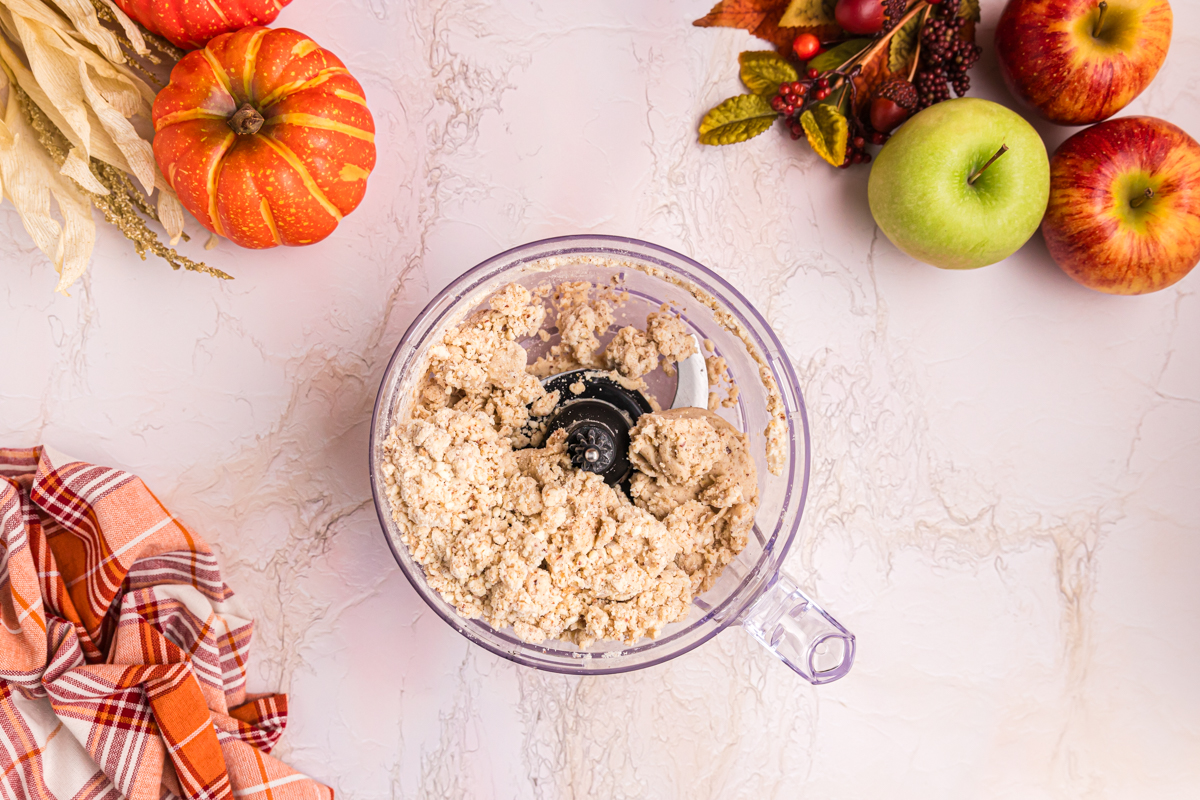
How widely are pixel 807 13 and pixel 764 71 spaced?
0.10 metres

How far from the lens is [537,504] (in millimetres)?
830

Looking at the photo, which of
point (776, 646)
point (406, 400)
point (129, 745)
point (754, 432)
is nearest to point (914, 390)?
point (754, 432)

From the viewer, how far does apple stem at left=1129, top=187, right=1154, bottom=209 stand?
992mm

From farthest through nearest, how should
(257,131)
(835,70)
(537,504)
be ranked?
(835,70)
(257,131)
(537,504)

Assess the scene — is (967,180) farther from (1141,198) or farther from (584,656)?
(584,656)

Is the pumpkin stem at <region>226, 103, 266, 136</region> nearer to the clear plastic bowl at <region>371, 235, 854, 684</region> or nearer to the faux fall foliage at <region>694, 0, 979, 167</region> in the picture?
the clear plastic bowl at <region>371, 235, 854, 684</region>

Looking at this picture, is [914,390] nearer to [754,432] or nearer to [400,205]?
[754,432]

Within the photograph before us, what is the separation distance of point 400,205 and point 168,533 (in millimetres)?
561

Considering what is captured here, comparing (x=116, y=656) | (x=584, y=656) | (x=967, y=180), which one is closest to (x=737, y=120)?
(x=967, y=180)

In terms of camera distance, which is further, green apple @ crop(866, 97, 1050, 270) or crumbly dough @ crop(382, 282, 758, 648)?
green apple @ crop(866, 97, 1050, 270)

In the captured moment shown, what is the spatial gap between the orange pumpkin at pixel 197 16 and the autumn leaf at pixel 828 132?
74 cm

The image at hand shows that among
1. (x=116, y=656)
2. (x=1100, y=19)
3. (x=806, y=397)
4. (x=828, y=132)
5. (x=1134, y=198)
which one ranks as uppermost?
(x=1100, y=19)

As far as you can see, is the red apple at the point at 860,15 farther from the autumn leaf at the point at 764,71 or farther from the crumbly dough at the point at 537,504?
the crumbly dough at the point at 537,504

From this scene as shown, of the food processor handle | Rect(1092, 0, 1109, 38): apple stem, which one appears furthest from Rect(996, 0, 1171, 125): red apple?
the food processor handle
